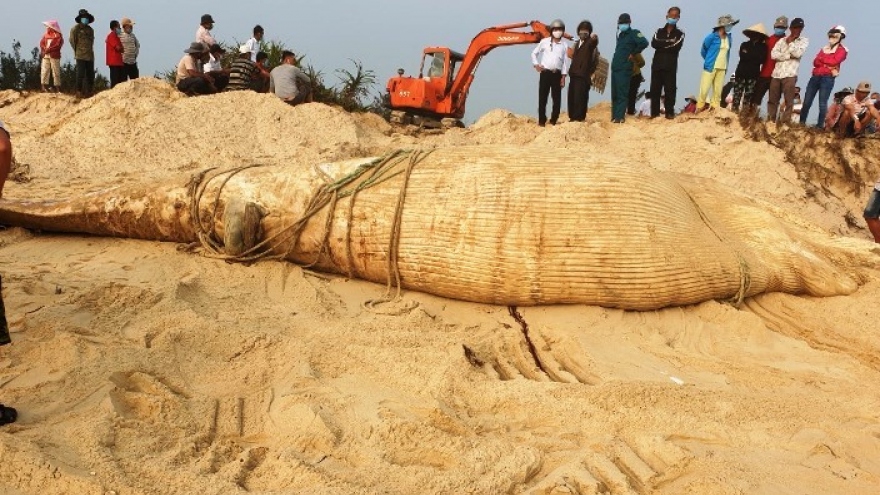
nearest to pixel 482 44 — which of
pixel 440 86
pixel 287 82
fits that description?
pixel 440 86

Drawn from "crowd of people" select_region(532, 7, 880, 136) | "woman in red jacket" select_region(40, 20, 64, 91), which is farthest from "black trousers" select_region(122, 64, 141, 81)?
"crowd of people" select_region(532, 7, 880, 136)

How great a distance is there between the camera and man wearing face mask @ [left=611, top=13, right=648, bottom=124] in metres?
9.41

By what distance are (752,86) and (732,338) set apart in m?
7.61

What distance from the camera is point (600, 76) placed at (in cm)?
1210

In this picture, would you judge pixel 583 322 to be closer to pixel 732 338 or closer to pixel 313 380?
pixel 732 338

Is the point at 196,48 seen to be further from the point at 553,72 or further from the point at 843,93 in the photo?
the point at 843,93

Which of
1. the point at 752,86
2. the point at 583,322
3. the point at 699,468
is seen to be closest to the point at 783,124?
the point at 752,86

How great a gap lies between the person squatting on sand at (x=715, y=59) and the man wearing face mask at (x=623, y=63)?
974mm

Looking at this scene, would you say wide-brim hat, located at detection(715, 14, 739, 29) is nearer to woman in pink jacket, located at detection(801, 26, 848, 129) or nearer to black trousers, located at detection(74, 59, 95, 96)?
woman in pink jacket, located at detection(801, 26, 848, 129)

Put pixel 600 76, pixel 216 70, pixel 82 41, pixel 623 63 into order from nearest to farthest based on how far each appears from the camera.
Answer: pixel 623 63 < pixel 216 70 < pixel 82 41 < pixel 600 76

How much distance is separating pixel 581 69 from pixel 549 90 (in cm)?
60

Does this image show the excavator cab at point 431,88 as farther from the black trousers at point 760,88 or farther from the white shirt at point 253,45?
the black trousers at point 760,88

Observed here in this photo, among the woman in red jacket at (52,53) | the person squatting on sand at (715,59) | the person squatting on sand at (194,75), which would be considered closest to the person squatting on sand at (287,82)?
the person squatting on sand at (194,75)

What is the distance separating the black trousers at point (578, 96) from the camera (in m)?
9.59
